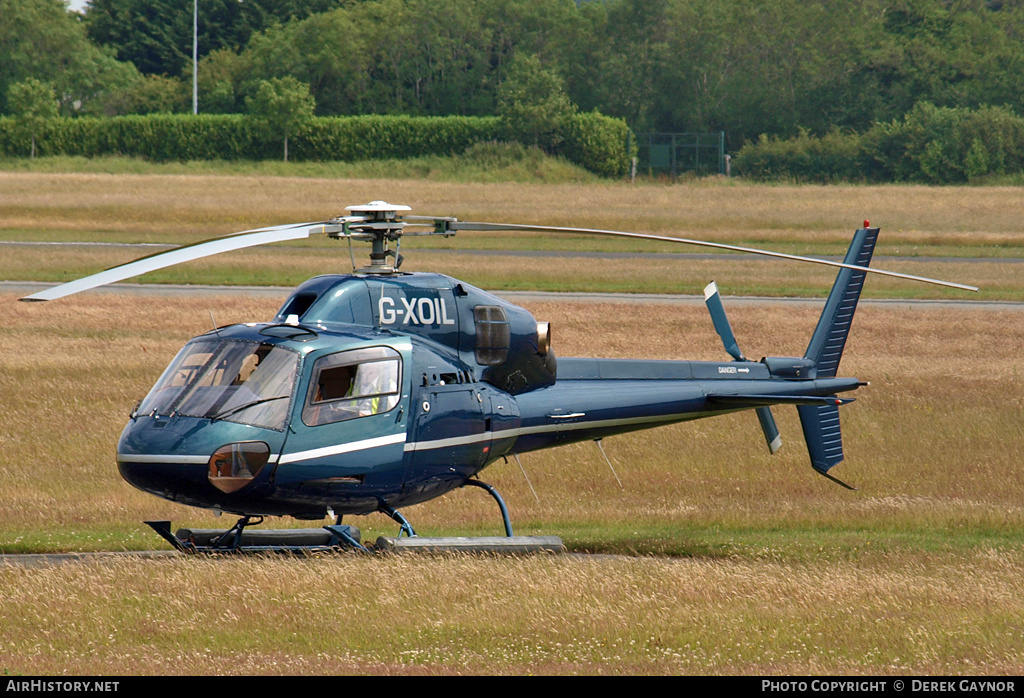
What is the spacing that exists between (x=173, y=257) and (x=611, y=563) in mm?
5250

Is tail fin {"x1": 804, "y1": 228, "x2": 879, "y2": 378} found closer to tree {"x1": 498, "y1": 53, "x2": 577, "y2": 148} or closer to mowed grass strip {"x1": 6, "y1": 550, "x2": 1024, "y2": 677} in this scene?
mowed grass strip {"x1": 6, "y1": 550, "x2": 1024, "y2": 677}

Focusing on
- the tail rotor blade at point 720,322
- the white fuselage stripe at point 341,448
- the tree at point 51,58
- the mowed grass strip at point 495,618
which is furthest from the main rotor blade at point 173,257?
the tree at point 51,58

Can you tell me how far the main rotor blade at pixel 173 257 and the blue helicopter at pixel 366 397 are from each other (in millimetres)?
23

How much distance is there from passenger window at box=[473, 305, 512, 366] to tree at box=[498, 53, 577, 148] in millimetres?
78381

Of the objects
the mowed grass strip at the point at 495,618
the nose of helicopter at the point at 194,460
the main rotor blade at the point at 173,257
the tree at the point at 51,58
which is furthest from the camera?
the tree at the point at 51,58

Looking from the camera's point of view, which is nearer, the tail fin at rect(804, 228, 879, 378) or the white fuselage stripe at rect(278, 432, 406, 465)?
the white fuselage stripe at rect(278, 432, 406, 465)

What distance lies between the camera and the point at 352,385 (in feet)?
36.4

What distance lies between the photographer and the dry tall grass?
8781mm

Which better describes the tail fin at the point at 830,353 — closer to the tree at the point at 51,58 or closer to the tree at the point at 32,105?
the tree at the point at 32,105

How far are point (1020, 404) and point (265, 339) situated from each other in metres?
16.1

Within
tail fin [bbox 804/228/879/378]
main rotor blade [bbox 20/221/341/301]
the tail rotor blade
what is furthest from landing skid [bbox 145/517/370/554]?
tail fin [bbox 804/228/879/378]

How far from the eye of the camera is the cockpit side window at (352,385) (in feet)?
35.5

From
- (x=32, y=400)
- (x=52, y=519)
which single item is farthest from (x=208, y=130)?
(x=52, y=519)

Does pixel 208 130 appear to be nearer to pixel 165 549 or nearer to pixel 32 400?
pixel 32 400
